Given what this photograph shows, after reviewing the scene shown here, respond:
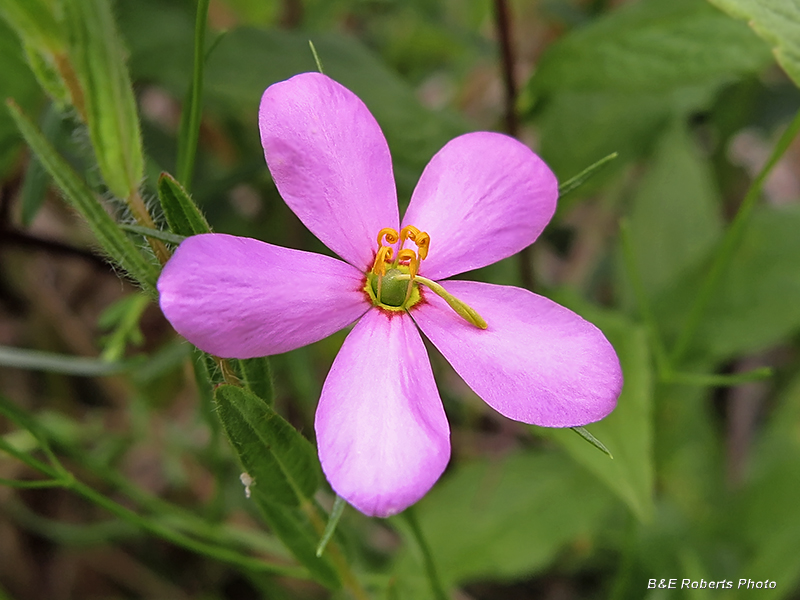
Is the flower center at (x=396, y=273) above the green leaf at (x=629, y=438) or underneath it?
above

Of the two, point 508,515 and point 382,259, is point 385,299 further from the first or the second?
point 508,515

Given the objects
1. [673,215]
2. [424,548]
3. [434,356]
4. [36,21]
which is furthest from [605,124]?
[36,21]

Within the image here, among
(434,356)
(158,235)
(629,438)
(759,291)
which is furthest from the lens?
(434,356)

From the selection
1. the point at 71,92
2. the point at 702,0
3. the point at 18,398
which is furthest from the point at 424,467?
the point at 18,398

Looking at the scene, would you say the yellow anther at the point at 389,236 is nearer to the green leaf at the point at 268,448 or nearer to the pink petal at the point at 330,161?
the pink petal at the point at 330,161

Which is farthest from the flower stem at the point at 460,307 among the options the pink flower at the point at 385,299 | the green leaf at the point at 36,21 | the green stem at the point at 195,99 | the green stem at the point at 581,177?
the green leaf at the point at 36,21

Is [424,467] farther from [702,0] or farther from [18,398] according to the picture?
[18,398]
